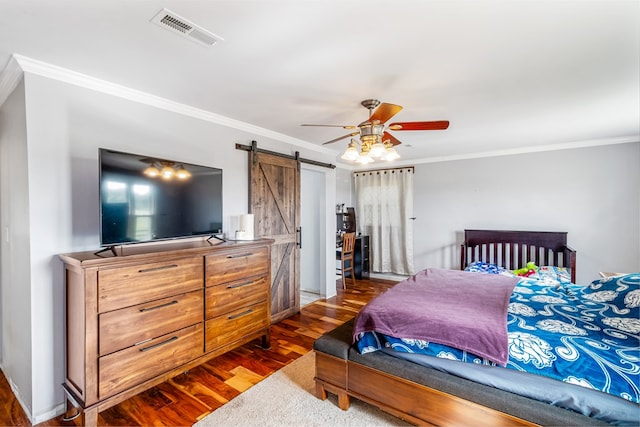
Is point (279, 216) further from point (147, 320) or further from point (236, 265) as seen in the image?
point (147, 320)

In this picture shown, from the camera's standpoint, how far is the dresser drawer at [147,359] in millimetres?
1962

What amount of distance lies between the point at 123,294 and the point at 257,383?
1.29 m

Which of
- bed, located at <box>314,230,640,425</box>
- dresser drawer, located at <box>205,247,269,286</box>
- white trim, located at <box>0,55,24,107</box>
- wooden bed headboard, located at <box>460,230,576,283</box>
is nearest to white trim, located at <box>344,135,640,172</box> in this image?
wooden bed headboard, located at <box>460,230,576,283</box>

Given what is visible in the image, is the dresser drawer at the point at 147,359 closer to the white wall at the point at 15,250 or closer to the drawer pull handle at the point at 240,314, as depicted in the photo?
the drawer pull handle at the point at 240,314

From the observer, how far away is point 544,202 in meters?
4.78

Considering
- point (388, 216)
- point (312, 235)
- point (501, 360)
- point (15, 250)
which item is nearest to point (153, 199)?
point (15, 250)

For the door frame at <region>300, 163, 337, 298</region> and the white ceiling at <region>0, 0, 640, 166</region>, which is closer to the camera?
the white ceiling at <region>0, 0, 640, 166</region>

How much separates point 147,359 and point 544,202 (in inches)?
221

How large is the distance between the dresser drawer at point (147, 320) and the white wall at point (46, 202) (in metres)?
0.57

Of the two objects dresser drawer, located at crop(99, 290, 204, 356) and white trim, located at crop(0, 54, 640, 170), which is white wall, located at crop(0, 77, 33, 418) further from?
dresser drawer, located at crop(99, 290, 204, 356)

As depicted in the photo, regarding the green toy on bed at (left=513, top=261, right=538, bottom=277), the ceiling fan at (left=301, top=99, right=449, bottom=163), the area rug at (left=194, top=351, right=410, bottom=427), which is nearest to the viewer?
the area rug at (left=194, top=351, right=410, bottom=427)

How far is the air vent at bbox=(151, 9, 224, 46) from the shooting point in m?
1.61

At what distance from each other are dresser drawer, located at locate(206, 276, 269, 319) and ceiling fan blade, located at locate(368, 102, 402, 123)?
1913 millimetres

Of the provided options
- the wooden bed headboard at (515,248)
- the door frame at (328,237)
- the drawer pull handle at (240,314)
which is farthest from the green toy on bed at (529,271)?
the drawer pull handle at (240,314)
